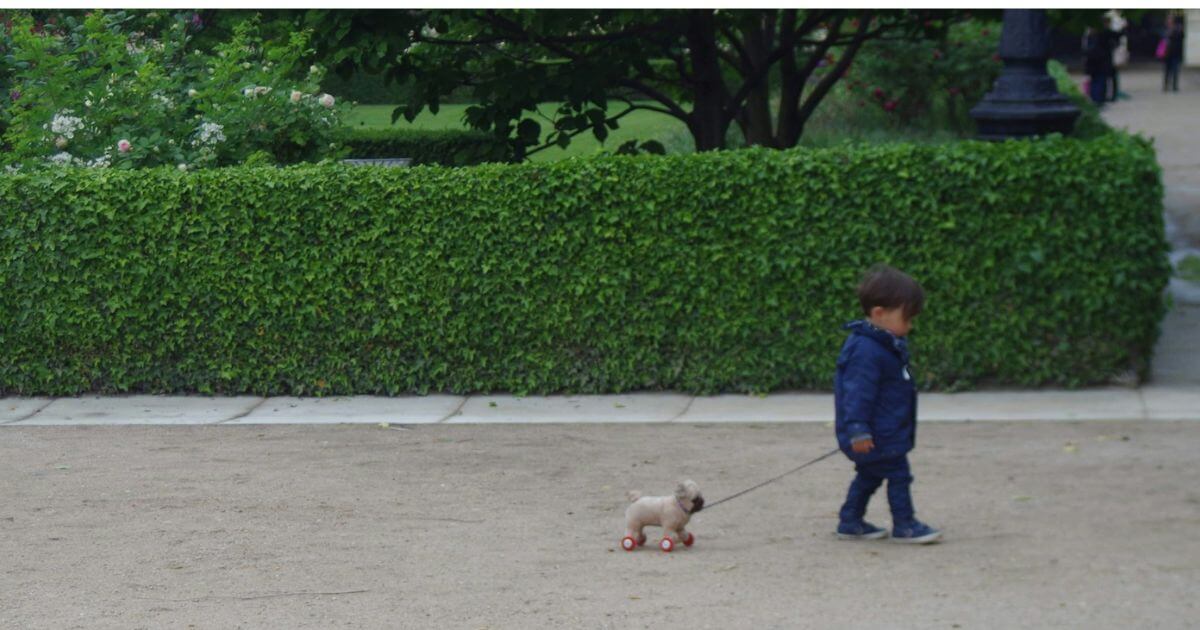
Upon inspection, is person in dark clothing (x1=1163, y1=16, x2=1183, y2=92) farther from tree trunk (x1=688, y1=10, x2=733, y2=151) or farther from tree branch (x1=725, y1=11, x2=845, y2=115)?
tree trunk (x1=688, y1=10, x2=733, y2=151)

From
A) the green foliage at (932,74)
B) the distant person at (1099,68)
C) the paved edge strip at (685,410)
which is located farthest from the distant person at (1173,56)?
the paved edge strip at (685,410)

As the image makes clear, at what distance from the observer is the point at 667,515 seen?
18.9ft

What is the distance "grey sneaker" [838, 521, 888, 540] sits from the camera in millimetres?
5938

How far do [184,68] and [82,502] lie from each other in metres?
6.25

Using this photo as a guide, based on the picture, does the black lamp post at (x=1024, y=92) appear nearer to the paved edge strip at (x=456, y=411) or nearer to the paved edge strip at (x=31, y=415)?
the paved edge strip at (x=456, y=411)

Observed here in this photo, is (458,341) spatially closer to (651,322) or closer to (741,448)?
(651,322)

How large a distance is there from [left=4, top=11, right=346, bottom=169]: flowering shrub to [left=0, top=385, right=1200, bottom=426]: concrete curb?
1.98 m

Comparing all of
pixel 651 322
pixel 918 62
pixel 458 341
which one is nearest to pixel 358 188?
pixel 458 341

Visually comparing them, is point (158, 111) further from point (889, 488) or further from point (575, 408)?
point (889, 488)

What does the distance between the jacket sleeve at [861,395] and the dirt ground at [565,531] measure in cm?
54

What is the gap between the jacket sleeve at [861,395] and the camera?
18.4ft

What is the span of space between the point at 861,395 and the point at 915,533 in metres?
0.66

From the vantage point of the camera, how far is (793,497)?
668cm

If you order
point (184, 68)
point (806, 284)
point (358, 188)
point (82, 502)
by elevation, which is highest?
point (184, 68)
